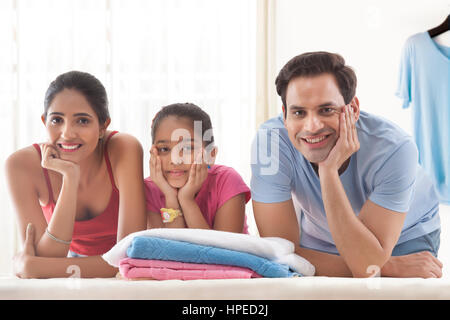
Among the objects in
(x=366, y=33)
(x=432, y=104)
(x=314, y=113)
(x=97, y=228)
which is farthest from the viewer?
(x=366, y=33)

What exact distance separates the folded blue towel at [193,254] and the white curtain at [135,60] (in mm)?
1505

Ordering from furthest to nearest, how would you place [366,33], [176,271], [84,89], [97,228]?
[366,33], [97,228], [84,89], [176,271]

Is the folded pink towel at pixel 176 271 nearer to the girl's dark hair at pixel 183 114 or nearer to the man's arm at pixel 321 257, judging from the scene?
the man's arm at pixel 321 257

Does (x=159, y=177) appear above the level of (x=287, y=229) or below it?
above

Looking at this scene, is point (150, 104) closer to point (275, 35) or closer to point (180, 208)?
point (275, 35)

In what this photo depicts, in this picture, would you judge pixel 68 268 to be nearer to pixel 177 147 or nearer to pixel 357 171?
pixel 177 147

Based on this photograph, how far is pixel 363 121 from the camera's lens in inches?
37.2

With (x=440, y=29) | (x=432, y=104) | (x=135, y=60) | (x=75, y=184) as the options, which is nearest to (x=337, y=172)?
(x=75, y=184)

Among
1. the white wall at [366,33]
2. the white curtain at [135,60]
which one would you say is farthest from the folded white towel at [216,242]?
the white curtain at [135,60]

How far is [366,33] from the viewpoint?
77.1 inches

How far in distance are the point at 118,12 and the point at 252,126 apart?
0.94m

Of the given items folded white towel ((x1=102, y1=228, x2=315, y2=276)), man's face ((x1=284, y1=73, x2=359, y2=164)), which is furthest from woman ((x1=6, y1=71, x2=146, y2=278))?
man's face ((x1=284, y1=73, x2=359, y2=164))

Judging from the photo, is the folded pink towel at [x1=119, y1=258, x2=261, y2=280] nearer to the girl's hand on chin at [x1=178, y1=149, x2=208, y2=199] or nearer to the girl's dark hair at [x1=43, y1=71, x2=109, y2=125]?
the girl's hand on chin at [x1=178, y1=149, x2=208, y2=199]

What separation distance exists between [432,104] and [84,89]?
136 cm
